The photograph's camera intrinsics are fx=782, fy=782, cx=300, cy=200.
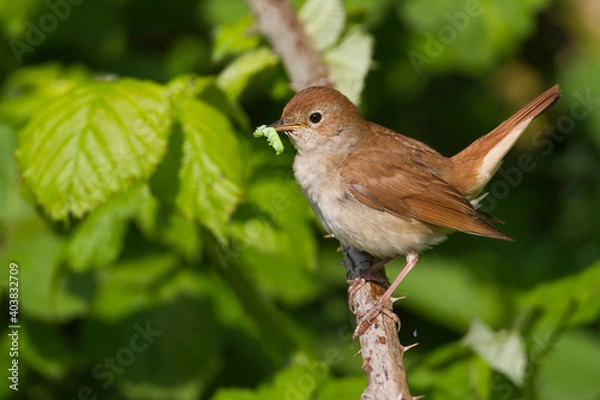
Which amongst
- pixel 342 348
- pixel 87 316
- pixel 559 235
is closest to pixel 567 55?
pixel 559 235

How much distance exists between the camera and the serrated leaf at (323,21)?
429 cm

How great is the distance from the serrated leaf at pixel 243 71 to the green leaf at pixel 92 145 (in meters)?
0.68

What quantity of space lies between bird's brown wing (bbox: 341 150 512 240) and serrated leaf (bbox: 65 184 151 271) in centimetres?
115

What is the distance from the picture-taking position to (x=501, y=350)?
139 inches

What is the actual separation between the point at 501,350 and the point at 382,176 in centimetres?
112

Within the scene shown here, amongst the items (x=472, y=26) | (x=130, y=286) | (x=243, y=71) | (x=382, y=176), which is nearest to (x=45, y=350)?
(x=130, y=286)

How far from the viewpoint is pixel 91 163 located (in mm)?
3285

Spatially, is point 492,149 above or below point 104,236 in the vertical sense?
below

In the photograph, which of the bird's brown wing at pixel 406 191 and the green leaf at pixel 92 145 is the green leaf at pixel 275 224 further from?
the green leaf at pixel 92 145

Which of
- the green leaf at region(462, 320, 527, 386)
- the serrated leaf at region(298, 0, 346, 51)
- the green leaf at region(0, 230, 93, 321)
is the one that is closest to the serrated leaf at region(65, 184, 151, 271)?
the green leaf at region(0, 230, 93, 321)

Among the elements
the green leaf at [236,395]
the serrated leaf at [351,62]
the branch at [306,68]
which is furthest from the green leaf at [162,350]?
the serrated leaf at [351,62]

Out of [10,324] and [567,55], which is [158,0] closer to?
[10,324]

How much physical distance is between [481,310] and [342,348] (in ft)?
3.42

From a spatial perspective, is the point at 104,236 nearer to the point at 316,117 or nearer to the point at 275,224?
the point at 275,224
